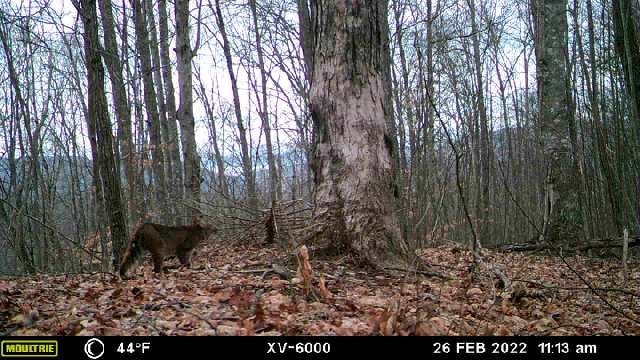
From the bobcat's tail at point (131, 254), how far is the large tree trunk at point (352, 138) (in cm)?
186

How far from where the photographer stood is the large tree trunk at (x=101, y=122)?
18.2 ft

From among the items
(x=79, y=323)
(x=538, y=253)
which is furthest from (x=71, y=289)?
(x=538, y=253)

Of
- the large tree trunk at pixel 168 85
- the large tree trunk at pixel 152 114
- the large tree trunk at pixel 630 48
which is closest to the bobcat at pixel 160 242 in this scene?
the large tree trunk at pixel 630 48

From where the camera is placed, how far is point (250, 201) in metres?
12.3

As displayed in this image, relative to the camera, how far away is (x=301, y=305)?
12.4 ft

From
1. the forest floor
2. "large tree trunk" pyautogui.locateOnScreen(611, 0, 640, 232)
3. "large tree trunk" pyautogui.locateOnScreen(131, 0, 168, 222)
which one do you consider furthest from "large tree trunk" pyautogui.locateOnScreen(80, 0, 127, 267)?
"large tree trunk" pyautogui.locateOnScreen(131, 0, 168, 222)

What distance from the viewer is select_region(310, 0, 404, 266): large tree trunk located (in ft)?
16.7

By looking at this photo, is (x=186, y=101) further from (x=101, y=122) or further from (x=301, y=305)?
(x=301, y=305)

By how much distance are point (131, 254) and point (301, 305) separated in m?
2.27

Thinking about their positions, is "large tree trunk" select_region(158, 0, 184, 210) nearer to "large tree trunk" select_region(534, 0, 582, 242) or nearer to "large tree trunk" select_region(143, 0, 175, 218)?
"large tree trunk" select_region(143, 0, 175, 218)

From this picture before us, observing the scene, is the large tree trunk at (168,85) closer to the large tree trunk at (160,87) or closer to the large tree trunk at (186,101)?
the large tree trunk at (160,87)
